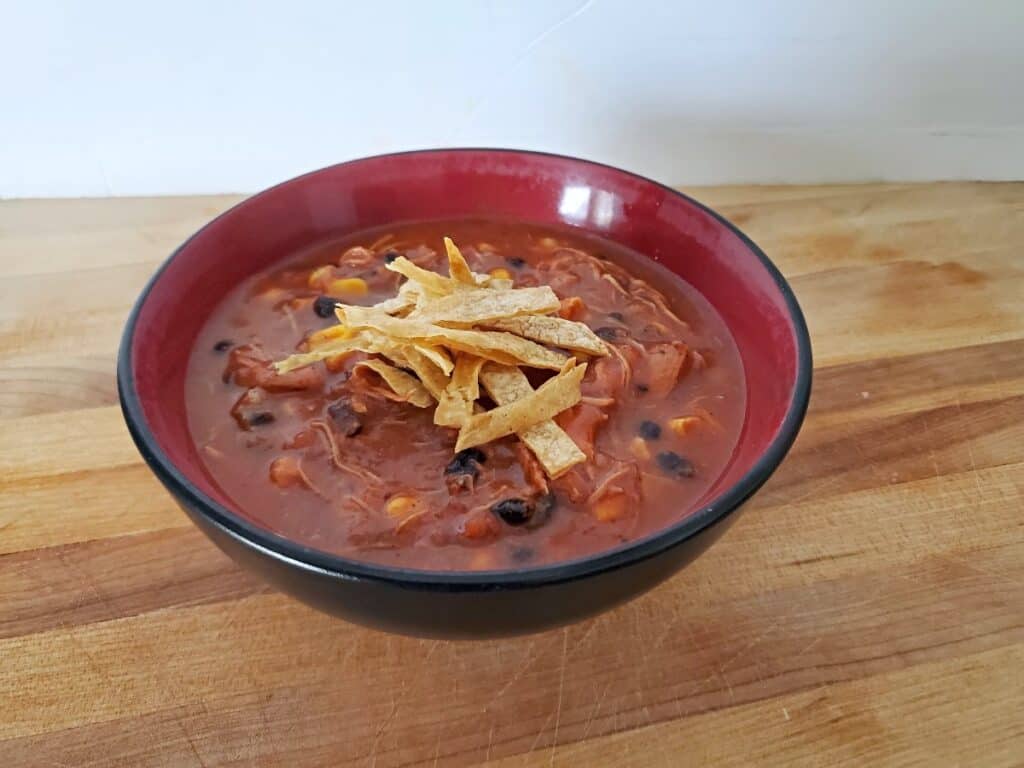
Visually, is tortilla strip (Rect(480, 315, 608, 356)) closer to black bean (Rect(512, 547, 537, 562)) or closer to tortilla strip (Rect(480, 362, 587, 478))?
tortilla strip (Rect(480, 362, 587, 478))

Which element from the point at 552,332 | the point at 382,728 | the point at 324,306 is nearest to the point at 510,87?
the point at 324,306

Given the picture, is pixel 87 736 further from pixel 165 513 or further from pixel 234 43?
pixel 234 43

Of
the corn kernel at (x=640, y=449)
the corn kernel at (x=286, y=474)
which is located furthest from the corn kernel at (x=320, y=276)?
the corn kernel at (x=640, y=449)

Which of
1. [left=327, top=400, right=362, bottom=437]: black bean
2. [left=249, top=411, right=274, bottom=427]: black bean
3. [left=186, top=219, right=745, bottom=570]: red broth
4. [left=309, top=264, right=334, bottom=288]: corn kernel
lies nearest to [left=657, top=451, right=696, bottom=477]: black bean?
[left=186, top=219, right=745, bottom=570]: red broth

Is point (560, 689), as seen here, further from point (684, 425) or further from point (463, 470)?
point (684, 425)

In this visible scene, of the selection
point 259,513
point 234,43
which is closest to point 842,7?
point 234,43

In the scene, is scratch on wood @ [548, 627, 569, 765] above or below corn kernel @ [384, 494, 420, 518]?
below

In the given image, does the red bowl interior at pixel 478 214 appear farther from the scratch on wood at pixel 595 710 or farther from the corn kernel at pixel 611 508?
the scratch on wood at pixel 595 710
